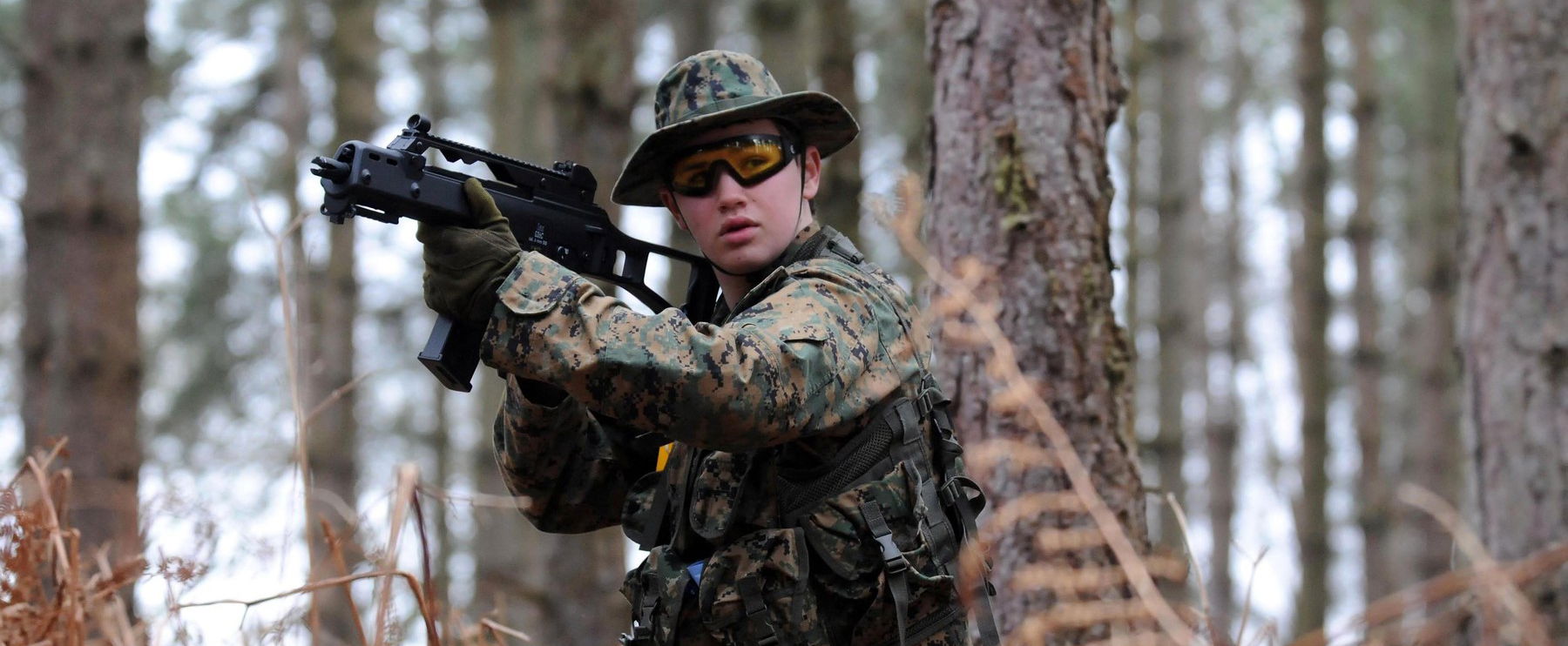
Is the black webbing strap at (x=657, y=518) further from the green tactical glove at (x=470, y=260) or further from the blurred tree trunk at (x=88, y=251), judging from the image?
the blurred tree trunk at (x=88, y=251)

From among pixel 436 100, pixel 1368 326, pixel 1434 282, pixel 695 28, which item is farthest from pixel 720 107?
pixel 436 100

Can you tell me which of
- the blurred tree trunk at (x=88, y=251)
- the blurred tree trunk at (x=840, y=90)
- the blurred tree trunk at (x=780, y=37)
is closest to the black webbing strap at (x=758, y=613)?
the blurred tree trunk at (x=88, y=251)

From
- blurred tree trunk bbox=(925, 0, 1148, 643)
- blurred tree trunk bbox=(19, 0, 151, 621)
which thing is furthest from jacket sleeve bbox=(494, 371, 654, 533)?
blurred tree trunk bbox=(19, 0, 151, 621)

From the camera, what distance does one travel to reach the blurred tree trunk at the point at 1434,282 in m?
11.4

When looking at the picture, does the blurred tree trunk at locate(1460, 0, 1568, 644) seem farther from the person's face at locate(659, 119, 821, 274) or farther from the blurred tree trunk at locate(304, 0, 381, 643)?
the blurred tree trunk at locate(304, 0, 381, 643)

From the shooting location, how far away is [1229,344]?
1631cm

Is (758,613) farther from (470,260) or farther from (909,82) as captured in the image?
(909,82)

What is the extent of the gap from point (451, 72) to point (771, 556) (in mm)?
16250

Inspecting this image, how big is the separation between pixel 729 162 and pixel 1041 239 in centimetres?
142

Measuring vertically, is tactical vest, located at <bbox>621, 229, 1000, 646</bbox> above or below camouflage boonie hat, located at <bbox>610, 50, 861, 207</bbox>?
below

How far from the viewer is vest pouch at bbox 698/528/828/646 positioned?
2547 mm

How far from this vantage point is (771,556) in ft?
8.38

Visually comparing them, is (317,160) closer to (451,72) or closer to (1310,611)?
(1310,611)

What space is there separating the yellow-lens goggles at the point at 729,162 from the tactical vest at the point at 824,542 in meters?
0.26
